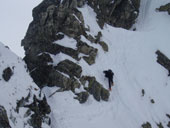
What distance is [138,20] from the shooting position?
1377 inches

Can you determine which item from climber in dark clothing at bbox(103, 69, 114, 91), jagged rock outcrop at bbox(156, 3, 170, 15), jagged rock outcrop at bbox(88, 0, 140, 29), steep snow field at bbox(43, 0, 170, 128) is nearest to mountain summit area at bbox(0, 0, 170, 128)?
steep snow field at bbox(43, 0, 170, 128)

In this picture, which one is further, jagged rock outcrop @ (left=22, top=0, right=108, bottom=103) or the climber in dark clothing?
the climber in dark clothing

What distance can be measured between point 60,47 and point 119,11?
15.9 metres

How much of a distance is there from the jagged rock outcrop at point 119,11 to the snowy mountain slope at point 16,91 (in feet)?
56.5

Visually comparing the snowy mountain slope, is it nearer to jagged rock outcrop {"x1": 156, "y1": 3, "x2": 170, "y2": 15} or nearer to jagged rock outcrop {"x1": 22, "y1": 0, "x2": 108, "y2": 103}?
jagged rock outcrop {"x1": 22, "y1": 0, "x2": 108, "y2": 103}

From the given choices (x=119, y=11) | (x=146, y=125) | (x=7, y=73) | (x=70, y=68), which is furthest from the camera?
(x=119, y=11)

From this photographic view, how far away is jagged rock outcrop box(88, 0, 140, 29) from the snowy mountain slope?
678 inches

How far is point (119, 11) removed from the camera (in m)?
33.4

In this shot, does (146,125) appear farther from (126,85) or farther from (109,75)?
(109,75)

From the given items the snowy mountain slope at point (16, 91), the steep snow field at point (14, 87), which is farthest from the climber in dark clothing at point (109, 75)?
the steep snow field at point (14, 87)

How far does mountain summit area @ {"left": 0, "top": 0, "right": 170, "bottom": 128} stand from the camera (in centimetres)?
1405

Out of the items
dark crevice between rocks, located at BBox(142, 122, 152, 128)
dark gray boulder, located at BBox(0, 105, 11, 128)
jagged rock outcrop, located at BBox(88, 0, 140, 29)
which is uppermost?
dark gray boulder, located at BBox(0, 105, 11, 128)

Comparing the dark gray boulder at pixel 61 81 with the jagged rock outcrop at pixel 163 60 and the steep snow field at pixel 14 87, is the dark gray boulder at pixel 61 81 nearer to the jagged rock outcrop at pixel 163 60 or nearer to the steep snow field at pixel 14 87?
the steep snow field at pixel 14 87

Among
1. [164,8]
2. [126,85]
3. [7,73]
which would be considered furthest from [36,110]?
[164,8]
